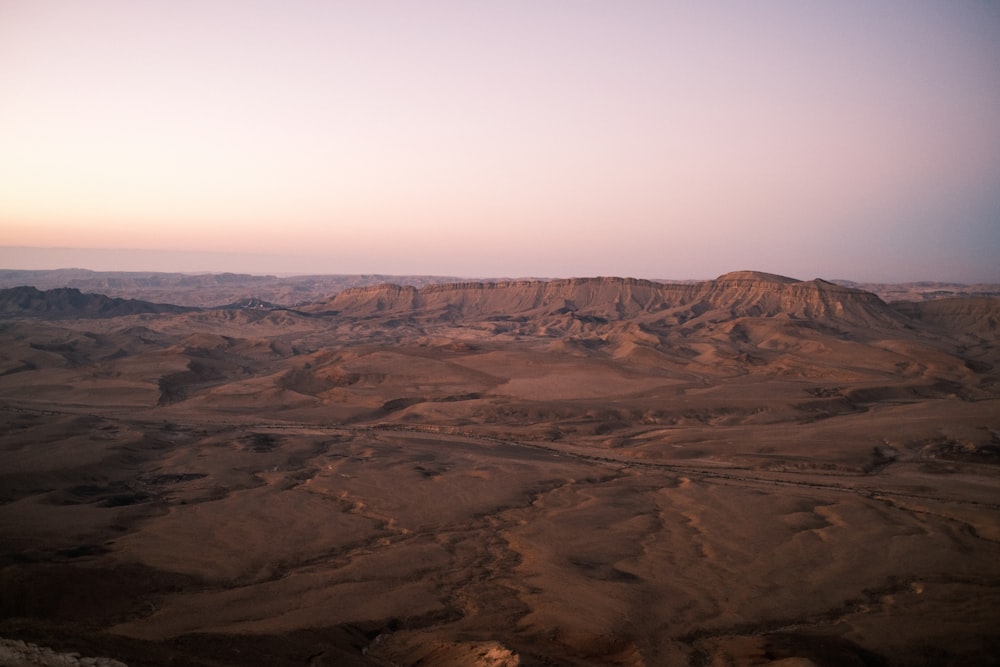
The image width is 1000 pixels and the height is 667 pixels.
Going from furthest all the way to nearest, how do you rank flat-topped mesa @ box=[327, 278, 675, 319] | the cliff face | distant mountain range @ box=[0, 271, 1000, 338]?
flat-topped mesa @ box=[327, 278, 675, 319] < the cliff face < distant mountain range @ box=[0, 271, 1000, 338]

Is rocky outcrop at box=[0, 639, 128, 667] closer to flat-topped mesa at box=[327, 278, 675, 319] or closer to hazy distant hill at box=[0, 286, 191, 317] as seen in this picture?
flat-topped mesa at box=[327, 278, 675, 319]

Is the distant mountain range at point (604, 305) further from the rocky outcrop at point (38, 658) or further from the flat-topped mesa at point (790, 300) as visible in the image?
the rocky outcrop at point (38, 658)

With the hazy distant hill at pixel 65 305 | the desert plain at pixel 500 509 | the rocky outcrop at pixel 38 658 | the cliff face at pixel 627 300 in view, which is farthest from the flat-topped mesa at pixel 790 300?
the rocky outcrop at pixel 38 658

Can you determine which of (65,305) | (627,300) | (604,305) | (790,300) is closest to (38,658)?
(790,300)

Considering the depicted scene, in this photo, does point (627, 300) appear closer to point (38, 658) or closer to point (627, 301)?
point (627, 301)

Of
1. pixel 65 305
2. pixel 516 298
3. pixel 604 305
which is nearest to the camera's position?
pixel 65 305

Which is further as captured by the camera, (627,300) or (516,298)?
(516,298)

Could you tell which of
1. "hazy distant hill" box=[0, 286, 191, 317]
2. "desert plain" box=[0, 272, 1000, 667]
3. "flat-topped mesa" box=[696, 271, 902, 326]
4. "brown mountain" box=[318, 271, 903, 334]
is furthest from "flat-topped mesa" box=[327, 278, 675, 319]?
"desert plain" box=[0, 272, 1000, 667]
